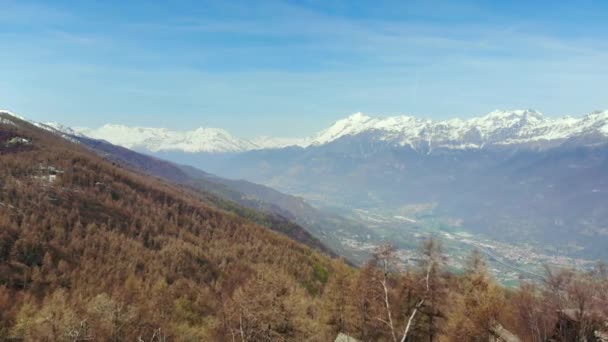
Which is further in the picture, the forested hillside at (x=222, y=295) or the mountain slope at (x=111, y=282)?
the mountain slope at (x=111, y=282)

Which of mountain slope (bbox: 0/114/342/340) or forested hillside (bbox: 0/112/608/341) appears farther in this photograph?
mountain slope (bbox: 0/114/342/340)

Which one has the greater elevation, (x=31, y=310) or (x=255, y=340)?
(x=255, y=340)

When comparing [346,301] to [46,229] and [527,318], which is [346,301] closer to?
[527,318]

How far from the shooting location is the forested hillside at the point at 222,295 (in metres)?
42.4

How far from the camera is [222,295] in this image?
10481 cm

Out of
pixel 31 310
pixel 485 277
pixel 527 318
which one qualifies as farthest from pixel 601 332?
pixel 31 310

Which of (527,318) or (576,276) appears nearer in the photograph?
(576,276)

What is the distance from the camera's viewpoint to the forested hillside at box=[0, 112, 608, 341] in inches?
1668

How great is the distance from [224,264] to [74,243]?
60.2 m

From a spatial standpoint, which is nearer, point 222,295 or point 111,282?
point 222,295

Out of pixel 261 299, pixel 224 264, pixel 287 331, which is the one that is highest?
pixel 261 299

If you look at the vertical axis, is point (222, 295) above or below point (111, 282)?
above

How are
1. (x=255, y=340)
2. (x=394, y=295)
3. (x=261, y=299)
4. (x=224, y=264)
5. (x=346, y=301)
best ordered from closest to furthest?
(x=255, y=340) → (x=261, y=299) → (x=394, y=295) → (x=346, y=301) → (x=224, y=264)

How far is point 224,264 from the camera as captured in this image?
7643 inches
